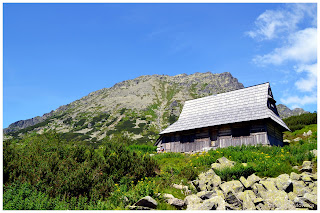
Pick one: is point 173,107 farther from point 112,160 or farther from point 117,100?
point 112,160

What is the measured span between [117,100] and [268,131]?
14610 cm

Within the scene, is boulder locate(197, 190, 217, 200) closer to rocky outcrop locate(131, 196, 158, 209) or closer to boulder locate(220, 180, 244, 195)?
boulder locate(220, 180, 244, 195)

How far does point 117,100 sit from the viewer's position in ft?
542

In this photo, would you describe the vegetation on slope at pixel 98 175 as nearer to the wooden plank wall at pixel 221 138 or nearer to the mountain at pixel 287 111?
the wooden plank wall at pixel 221 138

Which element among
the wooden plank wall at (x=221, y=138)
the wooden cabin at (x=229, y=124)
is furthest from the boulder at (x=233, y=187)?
the wooden plank wall at (x=221, y=138)

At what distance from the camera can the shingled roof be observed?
995 inches

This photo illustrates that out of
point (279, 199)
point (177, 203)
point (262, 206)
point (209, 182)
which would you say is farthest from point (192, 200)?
point (279, 199)

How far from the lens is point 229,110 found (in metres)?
27.7

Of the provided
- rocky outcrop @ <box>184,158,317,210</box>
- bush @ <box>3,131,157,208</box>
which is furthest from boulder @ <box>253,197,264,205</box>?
bush @ <box>3,131,157,208</box>

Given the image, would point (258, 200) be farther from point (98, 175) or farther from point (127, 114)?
point (127, 114)

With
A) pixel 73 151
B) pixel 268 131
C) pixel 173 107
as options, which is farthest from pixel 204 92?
pixel 73 151

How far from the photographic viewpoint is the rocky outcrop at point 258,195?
1017 centimetres

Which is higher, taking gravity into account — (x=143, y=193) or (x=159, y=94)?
(x=159, y=94)

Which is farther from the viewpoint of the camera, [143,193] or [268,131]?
[268,131]
